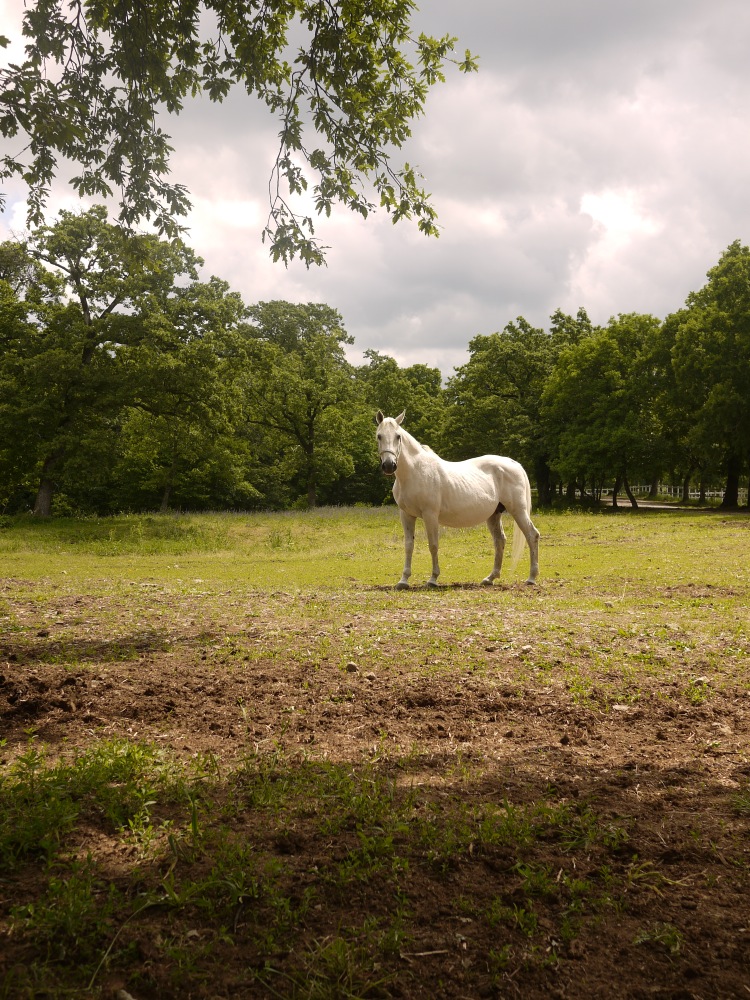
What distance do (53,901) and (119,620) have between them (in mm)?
5924

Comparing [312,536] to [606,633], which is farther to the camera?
[312,536]

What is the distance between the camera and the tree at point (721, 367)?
32.6 m

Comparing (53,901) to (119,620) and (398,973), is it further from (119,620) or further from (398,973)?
(119,620)

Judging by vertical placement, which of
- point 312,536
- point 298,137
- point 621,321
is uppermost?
point 621,321

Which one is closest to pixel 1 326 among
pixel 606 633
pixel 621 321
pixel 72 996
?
pixel 606 633

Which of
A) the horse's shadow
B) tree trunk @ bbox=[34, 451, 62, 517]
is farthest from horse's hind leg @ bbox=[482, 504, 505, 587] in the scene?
tree trunk @ bbox=[34, 451, 62, 517]

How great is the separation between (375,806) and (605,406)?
38.7 meters

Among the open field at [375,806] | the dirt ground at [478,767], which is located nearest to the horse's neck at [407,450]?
the open field at [375,806]

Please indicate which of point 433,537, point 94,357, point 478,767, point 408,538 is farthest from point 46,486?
point 478,767

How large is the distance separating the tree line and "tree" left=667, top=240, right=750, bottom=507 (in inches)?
3.9

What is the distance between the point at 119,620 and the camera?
814 cm

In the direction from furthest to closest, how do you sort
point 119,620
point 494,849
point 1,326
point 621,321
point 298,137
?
point 621,321, point 1,326, point 119,620, point 298,137, point 494,849

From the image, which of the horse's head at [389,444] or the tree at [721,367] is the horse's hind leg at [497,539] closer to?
the horse's head at [389,444]

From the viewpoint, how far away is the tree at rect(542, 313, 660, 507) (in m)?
38.1
